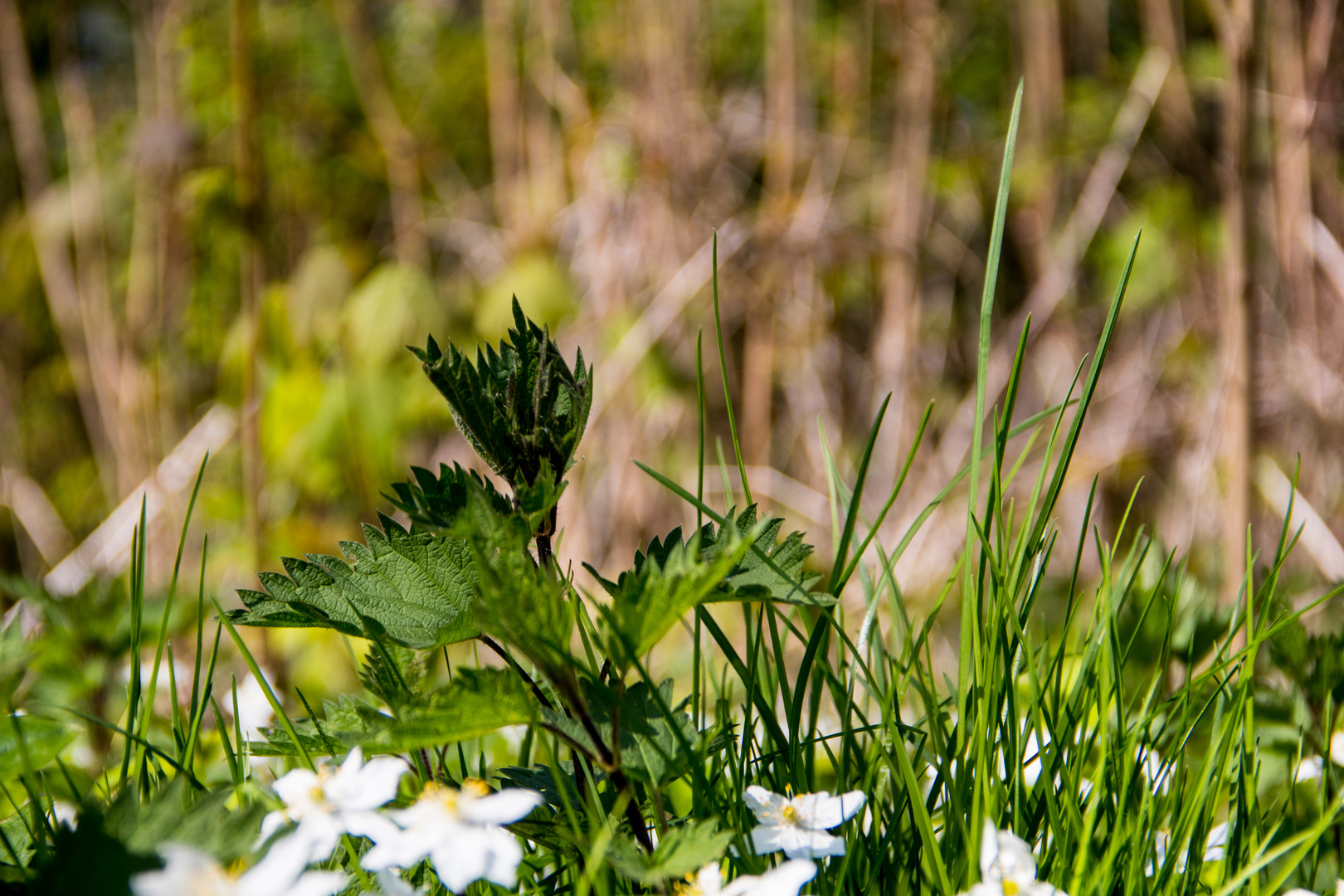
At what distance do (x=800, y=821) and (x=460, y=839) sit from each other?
0.15 m

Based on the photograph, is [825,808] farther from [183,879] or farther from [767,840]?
[183,879]

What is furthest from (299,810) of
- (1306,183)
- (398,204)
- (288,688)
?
(398,204)

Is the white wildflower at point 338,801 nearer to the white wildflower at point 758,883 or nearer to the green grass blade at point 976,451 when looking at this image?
the white wildflower at point 758,883

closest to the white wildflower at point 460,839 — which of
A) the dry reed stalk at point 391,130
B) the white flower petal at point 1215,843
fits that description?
the white flower petal at point 1215,843

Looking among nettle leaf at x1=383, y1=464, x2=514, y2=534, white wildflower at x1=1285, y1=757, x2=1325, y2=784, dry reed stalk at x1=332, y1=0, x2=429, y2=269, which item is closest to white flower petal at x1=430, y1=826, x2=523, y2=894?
nettle leaf at x1=383, y1=464, x2=514, y2=534

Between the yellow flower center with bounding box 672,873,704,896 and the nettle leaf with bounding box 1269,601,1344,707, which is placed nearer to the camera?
the yellow flower center with bounding box 672,873,704,896

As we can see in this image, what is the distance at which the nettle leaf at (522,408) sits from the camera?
380 millimetres

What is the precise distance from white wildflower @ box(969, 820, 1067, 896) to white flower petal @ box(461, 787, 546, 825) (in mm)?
156

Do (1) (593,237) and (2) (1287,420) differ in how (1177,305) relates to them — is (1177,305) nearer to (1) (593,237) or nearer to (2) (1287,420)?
(2) (1287,420)

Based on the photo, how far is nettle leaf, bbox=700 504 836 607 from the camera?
365mm

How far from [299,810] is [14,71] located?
2283 mm

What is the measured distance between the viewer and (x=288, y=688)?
1.11 m

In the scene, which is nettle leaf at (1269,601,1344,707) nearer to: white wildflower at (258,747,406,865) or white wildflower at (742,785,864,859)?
white wildflower at (742,785,864,859)

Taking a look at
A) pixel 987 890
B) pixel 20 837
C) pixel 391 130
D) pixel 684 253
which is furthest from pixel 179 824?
pixel 391 130
